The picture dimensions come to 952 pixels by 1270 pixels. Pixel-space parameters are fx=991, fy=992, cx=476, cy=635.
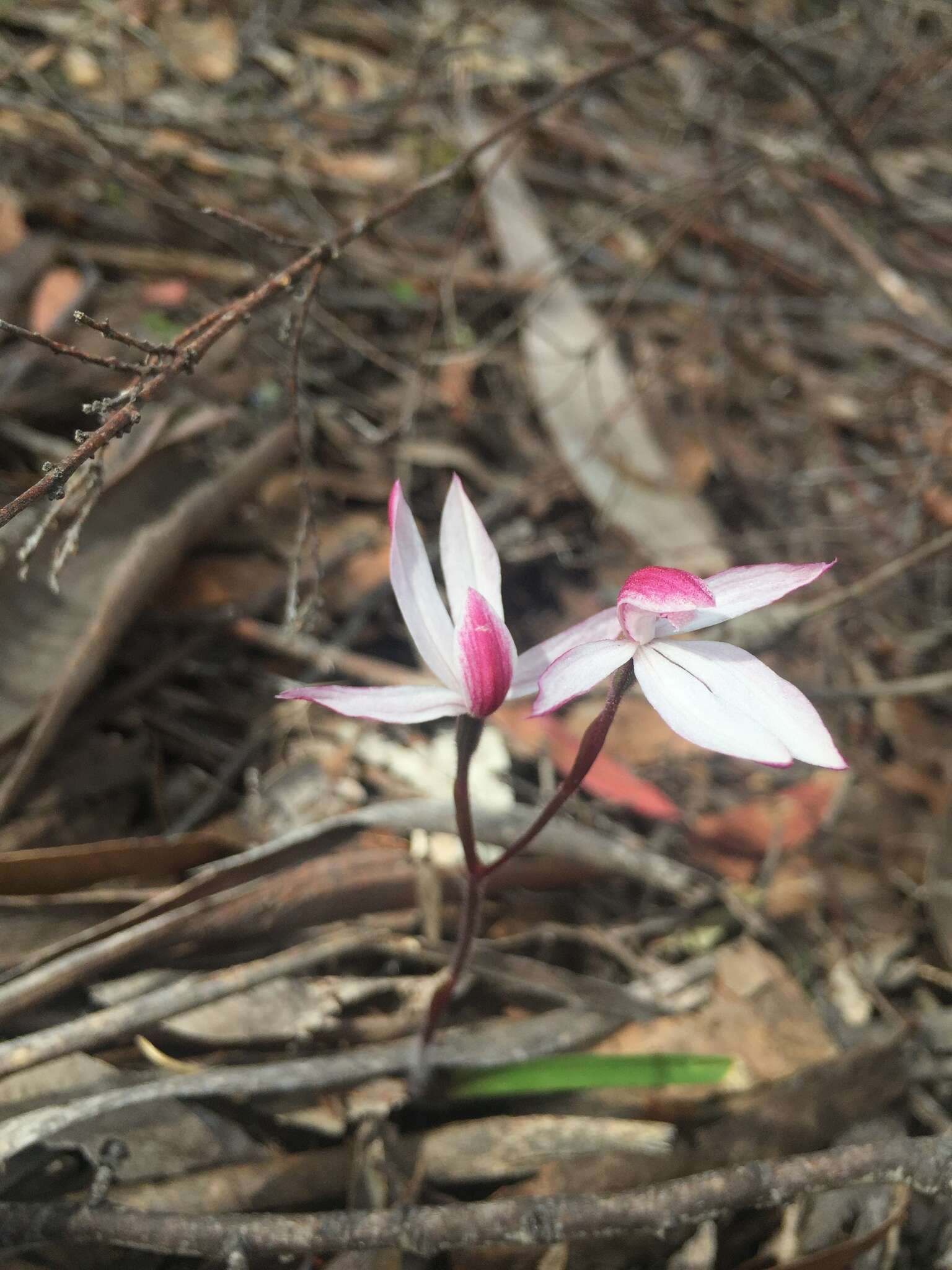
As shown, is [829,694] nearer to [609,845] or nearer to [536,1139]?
[609,845]

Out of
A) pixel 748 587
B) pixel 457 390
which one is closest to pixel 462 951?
pixel 748 587

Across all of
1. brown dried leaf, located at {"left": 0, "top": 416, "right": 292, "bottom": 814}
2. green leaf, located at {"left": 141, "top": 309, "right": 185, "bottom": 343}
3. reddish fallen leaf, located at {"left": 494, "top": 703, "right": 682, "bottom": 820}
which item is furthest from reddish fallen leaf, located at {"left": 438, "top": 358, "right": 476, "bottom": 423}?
reddish fallen leaf, located at {"left": 494, "top": 703, "right": 682, "bottom": 820}

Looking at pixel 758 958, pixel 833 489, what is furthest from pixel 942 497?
pixel 758 958

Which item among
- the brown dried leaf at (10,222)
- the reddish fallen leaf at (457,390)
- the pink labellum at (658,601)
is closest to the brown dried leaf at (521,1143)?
the pink labellum at (658,601)

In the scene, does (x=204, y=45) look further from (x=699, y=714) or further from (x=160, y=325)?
→ (x=699, y=714)

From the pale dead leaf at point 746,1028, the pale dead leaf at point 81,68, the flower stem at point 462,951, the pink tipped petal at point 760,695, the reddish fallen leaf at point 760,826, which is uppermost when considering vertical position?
the pale dead leaf at point 81,68

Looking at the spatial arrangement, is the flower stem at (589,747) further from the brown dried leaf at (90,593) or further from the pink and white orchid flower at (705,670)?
the brown dried leaf at (90,593)
